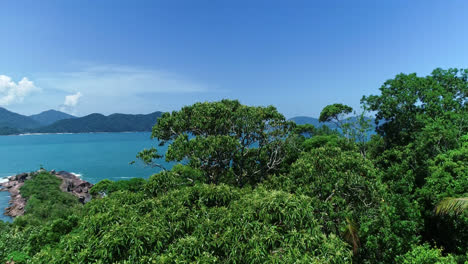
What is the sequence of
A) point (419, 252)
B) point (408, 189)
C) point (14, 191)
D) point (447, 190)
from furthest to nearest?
point (14, 191) → point (408, 189) → point (447, 190) → point (419, 252)

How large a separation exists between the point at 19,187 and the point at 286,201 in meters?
72.2

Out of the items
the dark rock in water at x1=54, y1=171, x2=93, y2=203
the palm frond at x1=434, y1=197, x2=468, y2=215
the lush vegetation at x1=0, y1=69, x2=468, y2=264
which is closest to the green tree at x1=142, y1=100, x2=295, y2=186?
the lush vegetation at x1=0, y1=69, x2=468, y2=264

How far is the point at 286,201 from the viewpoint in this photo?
6551 mm

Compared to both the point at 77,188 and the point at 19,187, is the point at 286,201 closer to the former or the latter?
the point at 77,188

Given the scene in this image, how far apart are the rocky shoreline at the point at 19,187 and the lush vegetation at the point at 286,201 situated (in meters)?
37.6

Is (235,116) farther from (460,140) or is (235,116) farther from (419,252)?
(460,140)

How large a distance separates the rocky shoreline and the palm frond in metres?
54.8

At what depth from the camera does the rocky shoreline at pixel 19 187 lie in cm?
4530

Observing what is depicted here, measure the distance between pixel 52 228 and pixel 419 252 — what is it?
16.7m

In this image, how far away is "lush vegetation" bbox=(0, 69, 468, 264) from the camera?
5.73 meters

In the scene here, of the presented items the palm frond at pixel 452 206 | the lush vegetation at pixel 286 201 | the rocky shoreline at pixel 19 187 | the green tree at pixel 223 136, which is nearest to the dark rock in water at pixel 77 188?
the rocky shoreline at pixel 19 187

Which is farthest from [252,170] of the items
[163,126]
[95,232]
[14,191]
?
[14,191]

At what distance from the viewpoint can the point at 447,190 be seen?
10656 millimetres

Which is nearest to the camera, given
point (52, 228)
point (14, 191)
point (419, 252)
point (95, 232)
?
point (95, 232)
